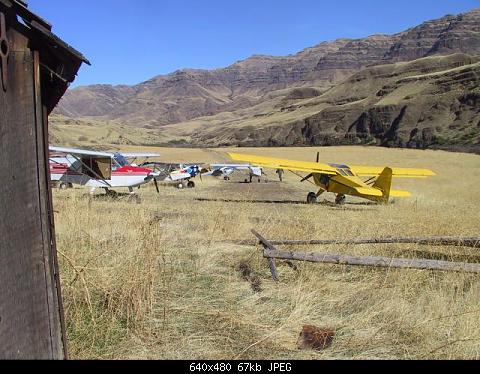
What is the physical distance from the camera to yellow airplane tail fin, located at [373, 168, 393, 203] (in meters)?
19.6

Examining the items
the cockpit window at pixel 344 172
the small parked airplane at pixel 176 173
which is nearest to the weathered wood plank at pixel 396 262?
the cockpit window at pixel 344 172

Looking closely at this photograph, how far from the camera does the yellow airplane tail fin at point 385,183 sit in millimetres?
19625

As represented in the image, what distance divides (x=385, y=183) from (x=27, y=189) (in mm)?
18325

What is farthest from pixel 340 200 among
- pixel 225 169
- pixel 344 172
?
pixel 225 169

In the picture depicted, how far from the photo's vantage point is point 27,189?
3.35 meters

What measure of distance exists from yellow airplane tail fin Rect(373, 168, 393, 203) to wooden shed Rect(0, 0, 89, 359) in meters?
17.6

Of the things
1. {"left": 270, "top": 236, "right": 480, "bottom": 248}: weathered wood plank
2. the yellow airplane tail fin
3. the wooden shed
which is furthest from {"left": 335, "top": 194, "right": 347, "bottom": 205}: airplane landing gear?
the wooden shed

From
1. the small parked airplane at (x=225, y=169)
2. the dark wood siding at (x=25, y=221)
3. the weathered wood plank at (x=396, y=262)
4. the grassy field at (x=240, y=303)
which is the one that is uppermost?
the dark wood siding at (x=25, y=221)

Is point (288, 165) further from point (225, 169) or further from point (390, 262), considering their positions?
point (390, 262)

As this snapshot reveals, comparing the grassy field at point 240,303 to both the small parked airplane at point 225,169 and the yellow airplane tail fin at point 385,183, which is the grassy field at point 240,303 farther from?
the small parked airplane at point 225,169

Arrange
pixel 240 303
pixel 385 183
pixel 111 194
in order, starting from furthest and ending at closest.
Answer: pixel 385 183, pixel 111 194, pixel 240 303

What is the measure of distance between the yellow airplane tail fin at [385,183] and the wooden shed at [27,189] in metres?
17.6
